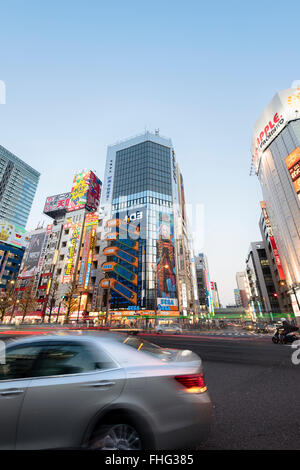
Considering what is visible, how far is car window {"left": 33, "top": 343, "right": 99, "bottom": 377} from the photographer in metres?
2.35

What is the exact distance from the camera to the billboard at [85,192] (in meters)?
69.1

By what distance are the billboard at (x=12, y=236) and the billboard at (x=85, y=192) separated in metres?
24.9

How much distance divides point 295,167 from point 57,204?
69743 millimetres

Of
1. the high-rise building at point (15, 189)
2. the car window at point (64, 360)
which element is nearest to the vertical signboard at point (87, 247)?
the car window at point (64, 360)

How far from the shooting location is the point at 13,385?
2156 millimetres

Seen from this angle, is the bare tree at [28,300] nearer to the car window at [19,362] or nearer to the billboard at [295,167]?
the car window at [19,362]

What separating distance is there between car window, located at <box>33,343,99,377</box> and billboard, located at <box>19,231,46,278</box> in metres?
68.2

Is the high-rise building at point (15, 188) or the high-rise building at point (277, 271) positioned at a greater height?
the high-rise building at point (15, 188)

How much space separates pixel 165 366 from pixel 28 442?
144 centimetres

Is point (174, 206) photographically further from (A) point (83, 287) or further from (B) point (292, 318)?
(B) point (292, 318)

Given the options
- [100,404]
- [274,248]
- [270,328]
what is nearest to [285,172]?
[274,248]

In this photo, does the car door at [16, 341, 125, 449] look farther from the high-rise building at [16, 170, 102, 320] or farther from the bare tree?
the high-rise building at [16, 170, 102, 320]

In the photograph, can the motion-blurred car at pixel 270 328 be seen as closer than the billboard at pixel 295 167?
Yes

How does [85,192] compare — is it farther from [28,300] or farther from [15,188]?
[15,188]
